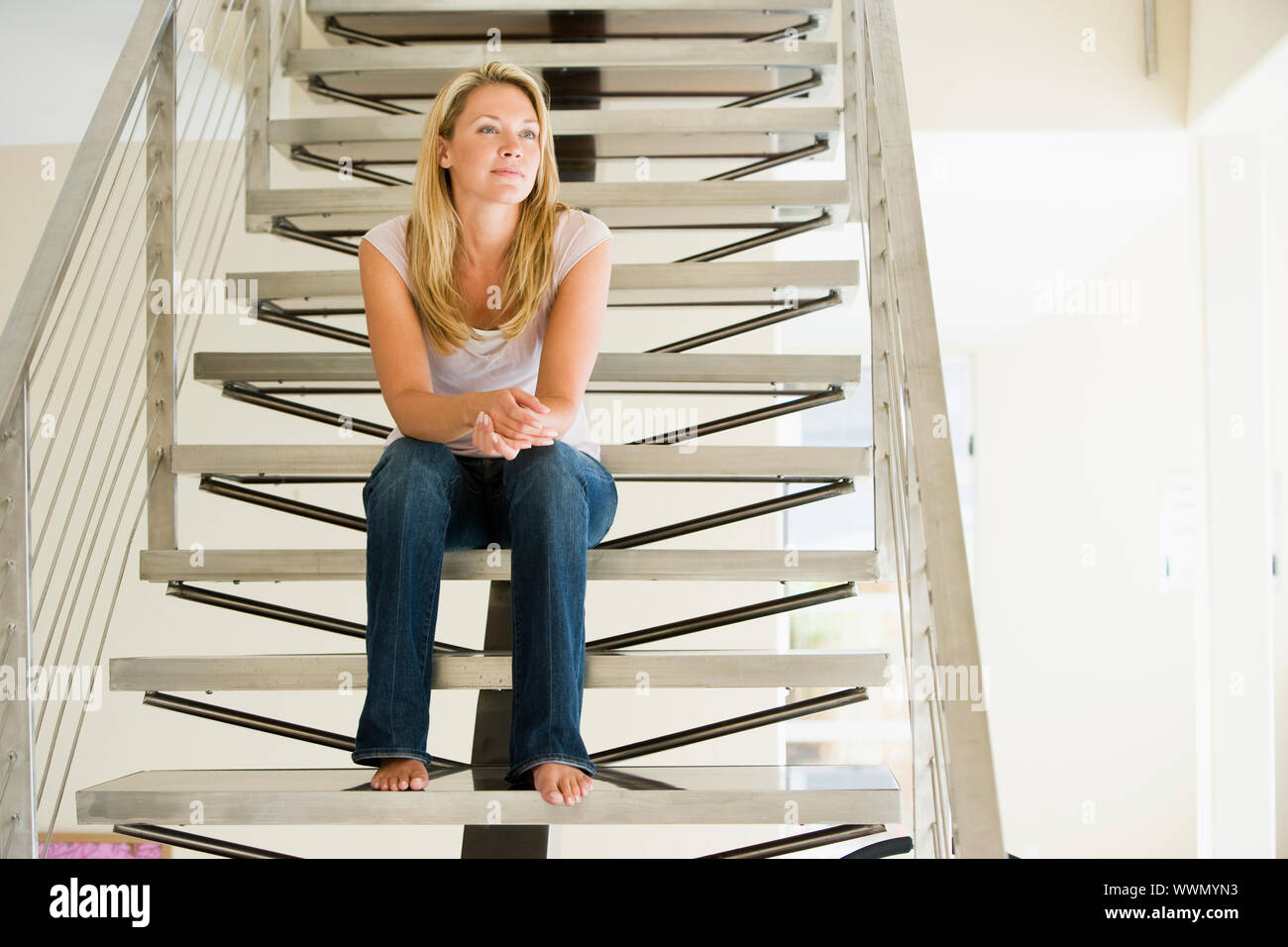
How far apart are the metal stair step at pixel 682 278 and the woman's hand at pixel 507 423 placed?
594 mm

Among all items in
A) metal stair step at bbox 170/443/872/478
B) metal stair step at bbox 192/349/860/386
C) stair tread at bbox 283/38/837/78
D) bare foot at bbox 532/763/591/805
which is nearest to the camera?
bare foot at bbox 532/763/591/805

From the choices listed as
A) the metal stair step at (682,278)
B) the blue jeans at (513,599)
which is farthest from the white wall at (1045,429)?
the blue jeans at (513,599)

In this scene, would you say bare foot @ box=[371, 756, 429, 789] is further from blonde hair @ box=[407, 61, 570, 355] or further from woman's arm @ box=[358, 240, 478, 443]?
blonde hair @ box=[407, 61, 570, 355]

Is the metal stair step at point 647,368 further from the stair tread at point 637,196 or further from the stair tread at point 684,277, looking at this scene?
the stair tread at point 637,196

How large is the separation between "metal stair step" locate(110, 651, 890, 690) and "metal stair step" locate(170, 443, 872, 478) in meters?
0.31

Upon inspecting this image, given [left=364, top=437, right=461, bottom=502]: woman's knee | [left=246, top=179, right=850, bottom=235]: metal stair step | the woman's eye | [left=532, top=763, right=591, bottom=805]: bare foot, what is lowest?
[left=532, top=763, right=591, bottom=805]: bare foot

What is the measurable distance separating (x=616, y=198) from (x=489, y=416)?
0.81 m

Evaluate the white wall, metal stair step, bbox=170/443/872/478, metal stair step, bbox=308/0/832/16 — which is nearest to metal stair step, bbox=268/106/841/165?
metal stair step, bbox=308/0/832/16

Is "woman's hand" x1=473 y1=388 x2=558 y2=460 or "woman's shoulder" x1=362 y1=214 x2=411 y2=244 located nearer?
"woman's hand" x1=473 y1=388 x2=558 y2=460

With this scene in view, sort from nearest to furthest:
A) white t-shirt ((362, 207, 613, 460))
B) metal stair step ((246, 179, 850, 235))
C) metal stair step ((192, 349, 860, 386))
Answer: white t-shirt ((362, 207, 613, 460))
metal stair step ((192, 349, 860, 386))
metal stair step ((246, 179, 850, 235))

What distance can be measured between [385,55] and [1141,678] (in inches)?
154

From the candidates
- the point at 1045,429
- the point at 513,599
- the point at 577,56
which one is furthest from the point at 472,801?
the point at 1045,429

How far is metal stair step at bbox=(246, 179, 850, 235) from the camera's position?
198 cm
